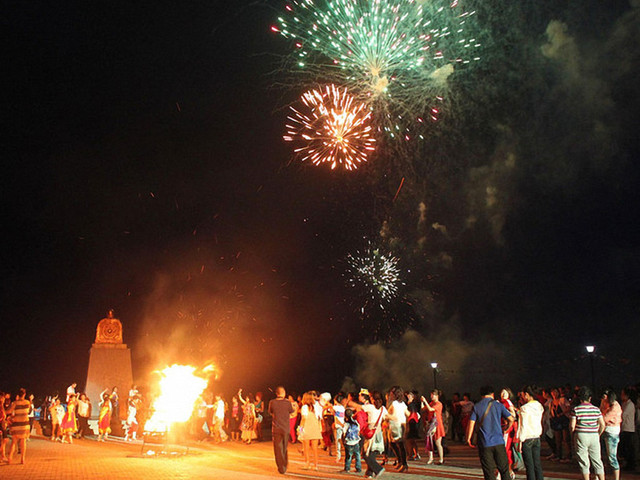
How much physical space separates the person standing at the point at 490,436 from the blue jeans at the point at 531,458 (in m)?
0.96

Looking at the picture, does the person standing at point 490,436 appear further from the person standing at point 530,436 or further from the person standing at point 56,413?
the person standing at point 56,413

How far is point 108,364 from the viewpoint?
28.4 meters

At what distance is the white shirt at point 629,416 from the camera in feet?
39.2

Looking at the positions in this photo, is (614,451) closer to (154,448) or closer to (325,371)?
(154,448)

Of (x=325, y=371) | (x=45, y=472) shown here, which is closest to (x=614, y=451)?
(x=45, y=472)

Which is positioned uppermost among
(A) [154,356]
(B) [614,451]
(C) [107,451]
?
(A) [154,356]

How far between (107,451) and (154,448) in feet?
6.03

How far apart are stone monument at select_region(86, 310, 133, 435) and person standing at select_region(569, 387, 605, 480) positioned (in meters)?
21.9

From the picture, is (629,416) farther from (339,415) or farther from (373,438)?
(339,415)

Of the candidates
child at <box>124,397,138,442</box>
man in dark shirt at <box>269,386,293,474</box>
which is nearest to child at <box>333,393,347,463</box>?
man in dark shirt at <box>269,386,293,474</box>

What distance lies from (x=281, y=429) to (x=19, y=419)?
5901mm

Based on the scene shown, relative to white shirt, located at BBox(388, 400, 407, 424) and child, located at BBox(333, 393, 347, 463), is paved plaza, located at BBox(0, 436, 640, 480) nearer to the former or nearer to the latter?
child, located at BBox(333, 393, 347, 463)

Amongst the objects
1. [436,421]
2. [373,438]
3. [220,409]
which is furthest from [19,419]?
[436,421]

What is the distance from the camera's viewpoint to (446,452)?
1617 centimetres
